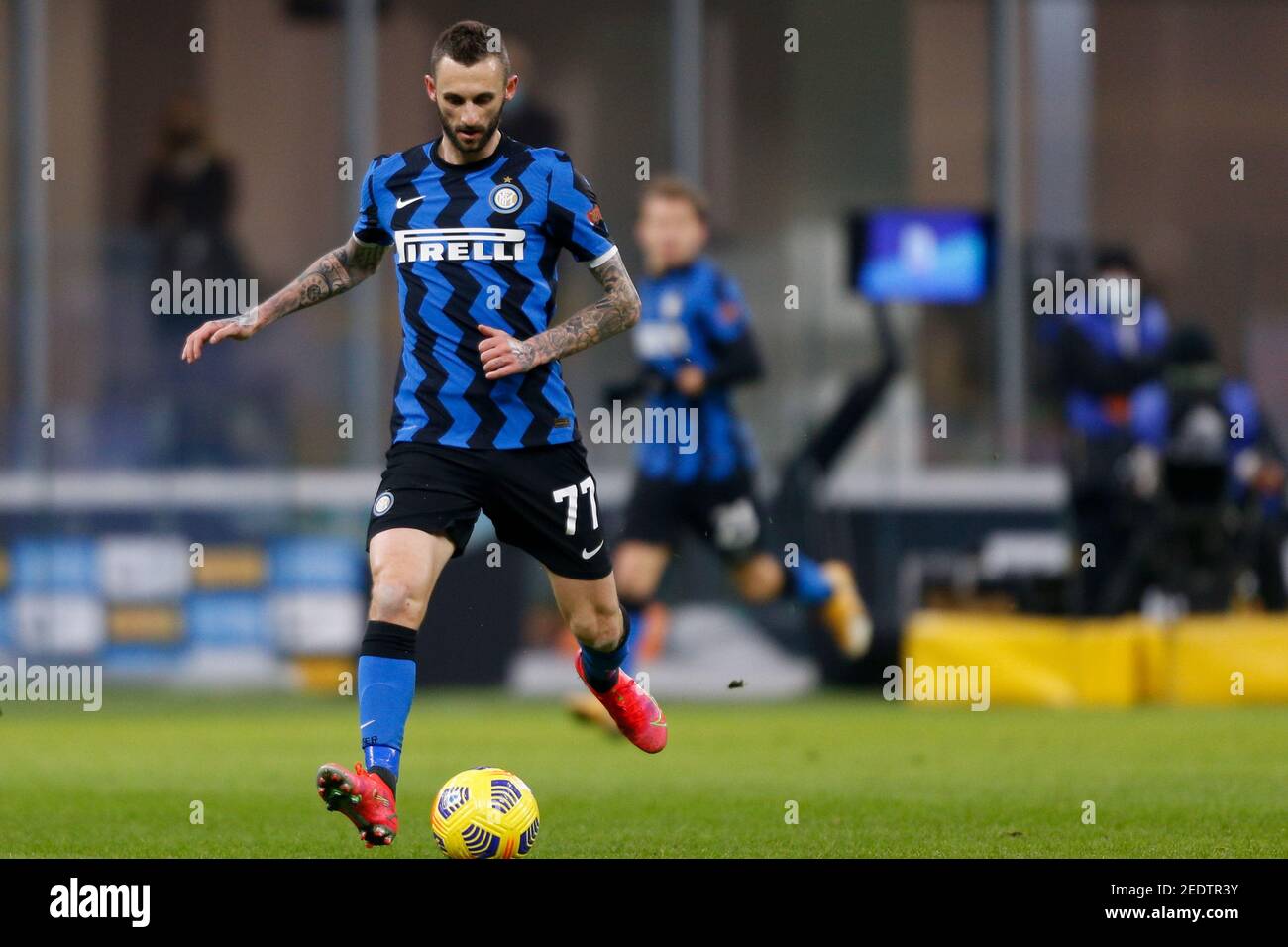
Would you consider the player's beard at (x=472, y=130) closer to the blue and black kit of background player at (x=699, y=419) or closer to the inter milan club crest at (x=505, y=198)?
the inter milan club crest at (x=505, y=198)

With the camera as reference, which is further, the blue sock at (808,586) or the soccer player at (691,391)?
the blue sock at (808,586)

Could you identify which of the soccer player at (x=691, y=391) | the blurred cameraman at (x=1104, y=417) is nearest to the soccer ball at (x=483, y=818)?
the soccer player at (x=691, y=391)

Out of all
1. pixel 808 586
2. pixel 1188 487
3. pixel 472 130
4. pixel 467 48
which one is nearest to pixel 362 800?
pixel 472 130

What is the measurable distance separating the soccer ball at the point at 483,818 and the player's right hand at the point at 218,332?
1.37 m

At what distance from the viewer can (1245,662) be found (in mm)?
12094

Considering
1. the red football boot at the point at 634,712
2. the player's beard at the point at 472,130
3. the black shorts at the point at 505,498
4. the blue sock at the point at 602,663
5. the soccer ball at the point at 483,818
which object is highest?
the player's beard at the point at 472,130

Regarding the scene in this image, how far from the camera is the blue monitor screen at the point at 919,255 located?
1367 cm

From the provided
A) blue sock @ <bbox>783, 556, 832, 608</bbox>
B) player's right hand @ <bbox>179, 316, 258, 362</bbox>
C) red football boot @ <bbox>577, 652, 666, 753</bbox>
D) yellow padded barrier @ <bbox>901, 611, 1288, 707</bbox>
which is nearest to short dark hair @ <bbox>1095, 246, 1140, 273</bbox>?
yellow padded barrier @ <bbox>901, 611, 1288, 707</bbox>

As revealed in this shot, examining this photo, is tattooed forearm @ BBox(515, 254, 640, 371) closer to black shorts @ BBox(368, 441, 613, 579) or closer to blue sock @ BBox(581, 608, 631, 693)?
black shorts @ BBox(368, 441, 613, 579)

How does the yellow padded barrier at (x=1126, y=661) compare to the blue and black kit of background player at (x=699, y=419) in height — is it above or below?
below

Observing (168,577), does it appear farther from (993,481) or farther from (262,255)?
(993,481)

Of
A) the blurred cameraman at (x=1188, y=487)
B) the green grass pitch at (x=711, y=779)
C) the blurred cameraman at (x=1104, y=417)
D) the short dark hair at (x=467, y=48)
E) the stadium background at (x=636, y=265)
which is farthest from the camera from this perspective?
the stadium background at (x=636, y=265)

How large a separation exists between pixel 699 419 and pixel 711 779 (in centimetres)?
271
